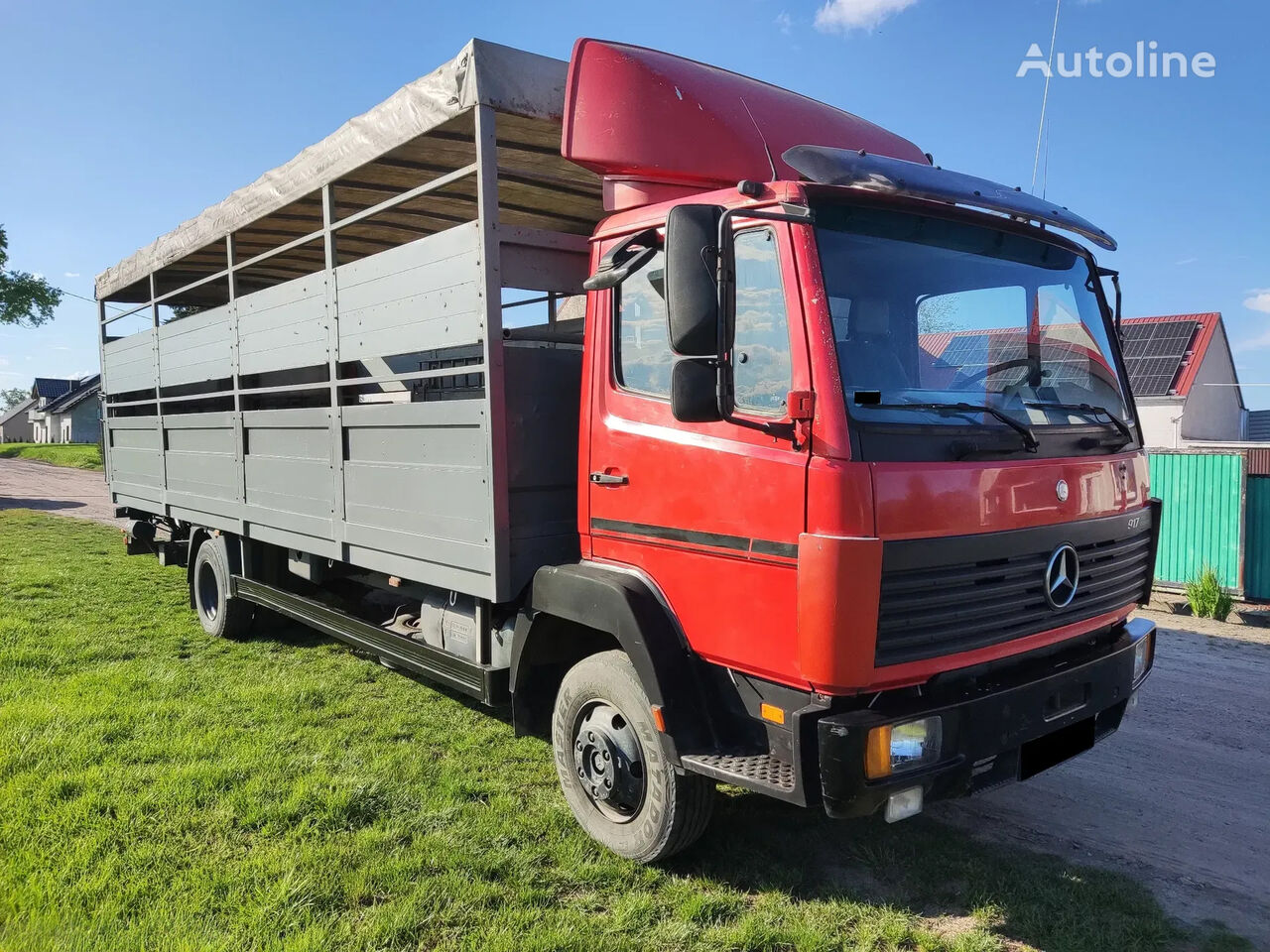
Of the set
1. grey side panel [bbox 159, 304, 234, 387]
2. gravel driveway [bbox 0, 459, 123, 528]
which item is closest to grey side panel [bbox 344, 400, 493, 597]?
grey side panel [bbox 159, 304, 234, 387]

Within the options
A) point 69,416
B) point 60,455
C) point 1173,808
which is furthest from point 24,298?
point 1173,808

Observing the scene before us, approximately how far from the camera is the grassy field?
2926mm

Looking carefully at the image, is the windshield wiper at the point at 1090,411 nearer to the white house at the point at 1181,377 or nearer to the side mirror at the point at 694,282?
the side mirror at the point at 694,282

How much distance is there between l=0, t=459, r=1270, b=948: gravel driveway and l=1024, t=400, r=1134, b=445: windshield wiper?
1715 mm

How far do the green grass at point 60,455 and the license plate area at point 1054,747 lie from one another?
37.0 metres

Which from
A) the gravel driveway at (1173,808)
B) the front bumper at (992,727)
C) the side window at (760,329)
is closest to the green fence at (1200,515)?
the gravel driveway at (1173,808)

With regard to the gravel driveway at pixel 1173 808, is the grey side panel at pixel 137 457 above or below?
above

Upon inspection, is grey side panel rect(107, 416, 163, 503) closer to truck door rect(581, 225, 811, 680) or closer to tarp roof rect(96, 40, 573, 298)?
tarp roof rect(96, 40, 573, 298)

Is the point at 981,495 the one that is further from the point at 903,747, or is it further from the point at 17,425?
A: the point at 17,425

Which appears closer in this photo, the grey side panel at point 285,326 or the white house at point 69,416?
the grey side panel at point 285,326

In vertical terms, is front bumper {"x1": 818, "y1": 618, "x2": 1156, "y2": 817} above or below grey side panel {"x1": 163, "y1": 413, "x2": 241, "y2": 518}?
below

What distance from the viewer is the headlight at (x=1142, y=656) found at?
3.51 metres

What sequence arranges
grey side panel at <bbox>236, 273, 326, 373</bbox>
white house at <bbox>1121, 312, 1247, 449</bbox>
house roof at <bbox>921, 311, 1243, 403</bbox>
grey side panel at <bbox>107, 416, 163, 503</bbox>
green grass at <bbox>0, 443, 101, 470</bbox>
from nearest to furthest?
1. grey side panel at <bbox>236, 273, 326, 373</bbox>
2. grey side panel at <bbox>107, 416, 163, 503</bbox>
3. white house at <bbox>1121, 312, 1247, 449</bbox>
4. house roof at <bbox>921, 311, 1243, 403</bbox>
5. green grass at <bbox>0, 443, 101, 470</bbox>

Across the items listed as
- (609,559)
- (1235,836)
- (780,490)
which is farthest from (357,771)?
(1235,836)
